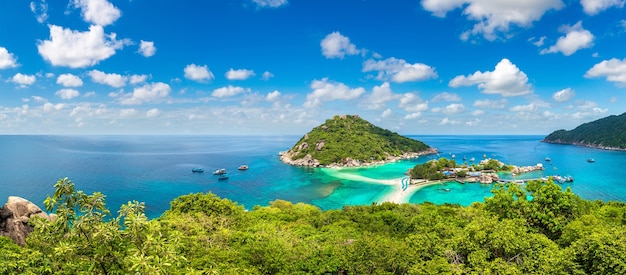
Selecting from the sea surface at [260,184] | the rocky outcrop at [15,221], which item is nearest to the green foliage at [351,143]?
the sea surface at [260,184]

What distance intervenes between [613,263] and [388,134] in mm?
158495

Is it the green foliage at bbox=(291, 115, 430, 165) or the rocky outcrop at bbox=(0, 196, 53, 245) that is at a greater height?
the green foliage at bbox=(291, 115, 430, 165)

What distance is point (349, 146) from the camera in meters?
130

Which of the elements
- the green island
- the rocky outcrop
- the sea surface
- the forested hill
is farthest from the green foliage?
the forested hill

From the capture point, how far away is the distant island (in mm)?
118625

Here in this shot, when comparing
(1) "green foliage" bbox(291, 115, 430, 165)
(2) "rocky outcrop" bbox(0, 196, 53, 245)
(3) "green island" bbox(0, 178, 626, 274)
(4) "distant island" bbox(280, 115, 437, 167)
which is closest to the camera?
(3) "green island" bbox(0, 178, 626, 274)

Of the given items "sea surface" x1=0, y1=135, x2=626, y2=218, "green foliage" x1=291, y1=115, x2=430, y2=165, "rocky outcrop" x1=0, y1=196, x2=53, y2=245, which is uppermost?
"green foliage" x1=291, y1=115, x2=430, y2=165

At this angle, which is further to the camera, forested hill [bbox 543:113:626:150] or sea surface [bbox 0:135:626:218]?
forested hill [bbox 543:113:626:150]

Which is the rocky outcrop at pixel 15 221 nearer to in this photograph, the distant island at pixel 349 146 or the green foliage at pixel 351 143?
the distant island at pixel 349 146

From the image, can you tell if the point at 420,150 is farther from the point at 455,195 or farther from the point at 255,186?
the point at 255,186

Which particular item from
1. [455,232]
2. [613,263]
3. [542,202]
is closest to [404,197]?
[542,202]

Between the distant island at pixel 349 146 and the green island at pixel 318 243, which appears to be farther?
the distant island at pixel 349 146

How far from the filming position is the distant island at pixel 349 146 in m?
119

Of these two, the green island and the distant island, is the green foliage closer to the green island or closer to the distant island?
the distant island
